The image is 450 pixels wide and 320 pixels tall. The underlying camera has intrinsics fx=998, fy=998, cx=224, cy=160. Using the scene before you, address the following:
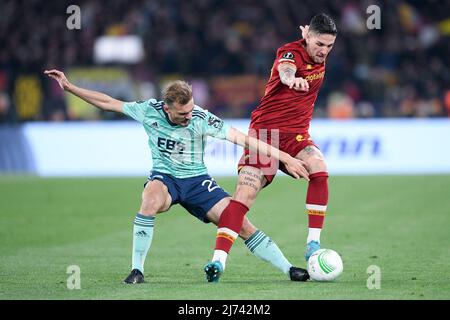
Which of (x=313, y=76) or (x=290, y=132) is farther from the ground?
(x=313, y=76)

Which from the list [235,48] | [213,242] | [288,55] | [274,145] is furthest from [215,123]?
[235,48]

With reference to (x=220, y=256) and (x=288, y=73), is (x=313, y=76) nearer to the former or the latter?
(x=288, y=73)

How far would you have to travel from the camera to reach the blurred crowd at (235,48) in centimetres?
2534

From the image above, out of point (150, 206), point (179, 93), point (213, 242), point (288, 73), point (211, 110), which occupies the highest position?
point (211, 110)

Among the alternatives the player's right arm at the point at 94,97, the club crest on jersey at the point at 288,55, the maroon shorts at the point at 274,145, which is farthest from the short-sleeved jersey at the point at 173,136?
the club crest on jersey at the point at 288,55

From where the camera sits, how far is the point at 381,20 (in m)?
27.6

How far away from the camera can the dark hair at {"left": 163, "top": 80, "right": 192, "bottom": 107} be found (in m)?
8.37

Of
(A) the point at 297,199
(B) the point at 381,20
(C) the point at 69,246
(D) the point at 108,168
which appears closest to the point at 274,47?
(B) the point at 381,20

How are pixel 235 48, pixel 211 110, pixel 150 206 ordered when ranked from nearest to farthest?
pixel 150 206
pixel 211 110
pixel 235 48

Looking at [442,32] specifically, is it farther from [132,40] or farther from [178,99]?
[178,99]

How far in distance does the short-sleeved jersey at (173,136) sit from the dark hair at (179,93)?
14.7 inches

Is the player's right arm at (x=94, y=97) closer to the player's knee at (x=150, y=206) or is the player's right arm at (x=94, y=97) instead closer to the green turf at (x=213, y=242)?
the player's knee at (x=150, y=206)

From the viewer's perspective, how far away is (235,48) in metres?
27.4

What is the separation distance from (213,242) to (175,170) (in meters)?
3.51
